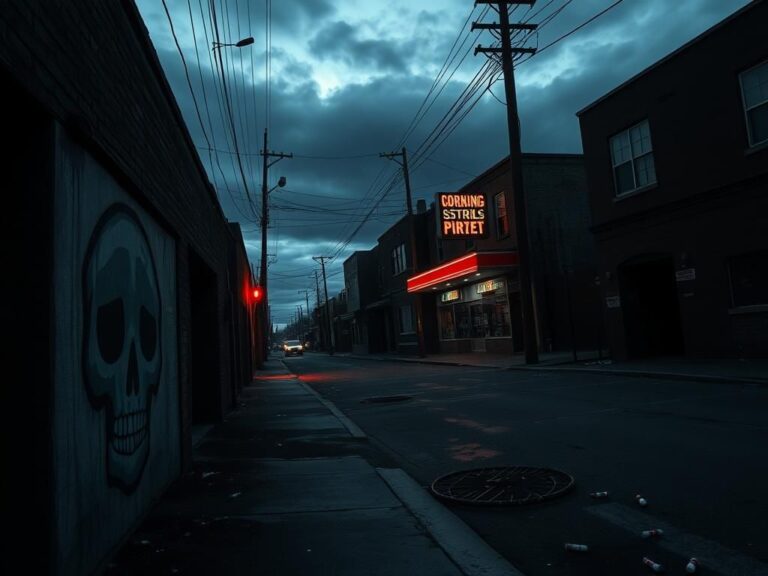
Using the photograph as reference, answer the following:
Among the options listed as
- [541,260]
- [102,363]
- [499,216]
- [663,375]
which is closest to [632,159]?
[663,375]

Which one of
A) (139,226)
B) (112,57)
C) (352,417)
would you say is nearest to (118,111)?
(112,57)

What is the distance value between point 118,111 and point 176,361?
2962 millimetres

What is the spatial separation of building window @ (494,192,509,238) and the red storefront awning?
161 centimetres

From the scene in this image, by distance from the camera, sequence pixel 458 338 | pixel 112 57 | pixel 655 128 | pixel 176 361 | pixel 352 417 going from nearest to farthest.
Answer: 1. pixel 112 57
2. pixel 176 361
3. pixel 352 417
4. pixel 655 128
5. pixel 458 338

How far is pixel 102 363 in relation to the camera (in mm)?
3920

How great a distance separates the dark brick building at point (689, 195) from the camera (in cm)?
1495

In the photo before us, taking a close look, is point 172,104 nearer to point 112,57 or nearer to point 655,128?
point 112,57

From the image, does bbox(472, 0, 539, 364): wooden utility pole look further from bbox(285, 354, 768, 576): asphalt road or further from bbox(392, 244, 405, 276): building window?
bbox(392, 244, 405, 276): building window

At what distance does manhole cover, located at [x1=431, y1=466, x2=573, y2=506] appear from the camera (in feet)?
17.8

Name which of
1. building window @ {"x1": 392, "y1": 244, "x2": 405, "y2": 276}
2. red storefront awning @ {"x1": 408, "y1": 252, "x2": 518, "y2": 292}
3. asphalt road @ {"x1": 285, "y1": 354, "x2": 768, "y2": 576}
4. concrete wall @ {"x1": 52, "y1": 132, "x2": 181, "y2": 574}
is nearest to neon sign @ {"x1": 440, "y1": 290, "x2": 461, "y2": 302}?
red storefront awning @ {"x1": 408, "y1": 252, "x2": 518, "y2": 292}

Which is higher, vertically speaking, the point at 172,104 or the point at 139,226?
the point at 172,104

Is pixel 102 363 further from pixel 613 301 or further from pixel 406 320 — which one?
pixel 406 320

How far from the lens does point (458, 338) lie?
114ft

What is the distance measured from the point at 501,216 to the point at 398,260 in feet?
54.1
